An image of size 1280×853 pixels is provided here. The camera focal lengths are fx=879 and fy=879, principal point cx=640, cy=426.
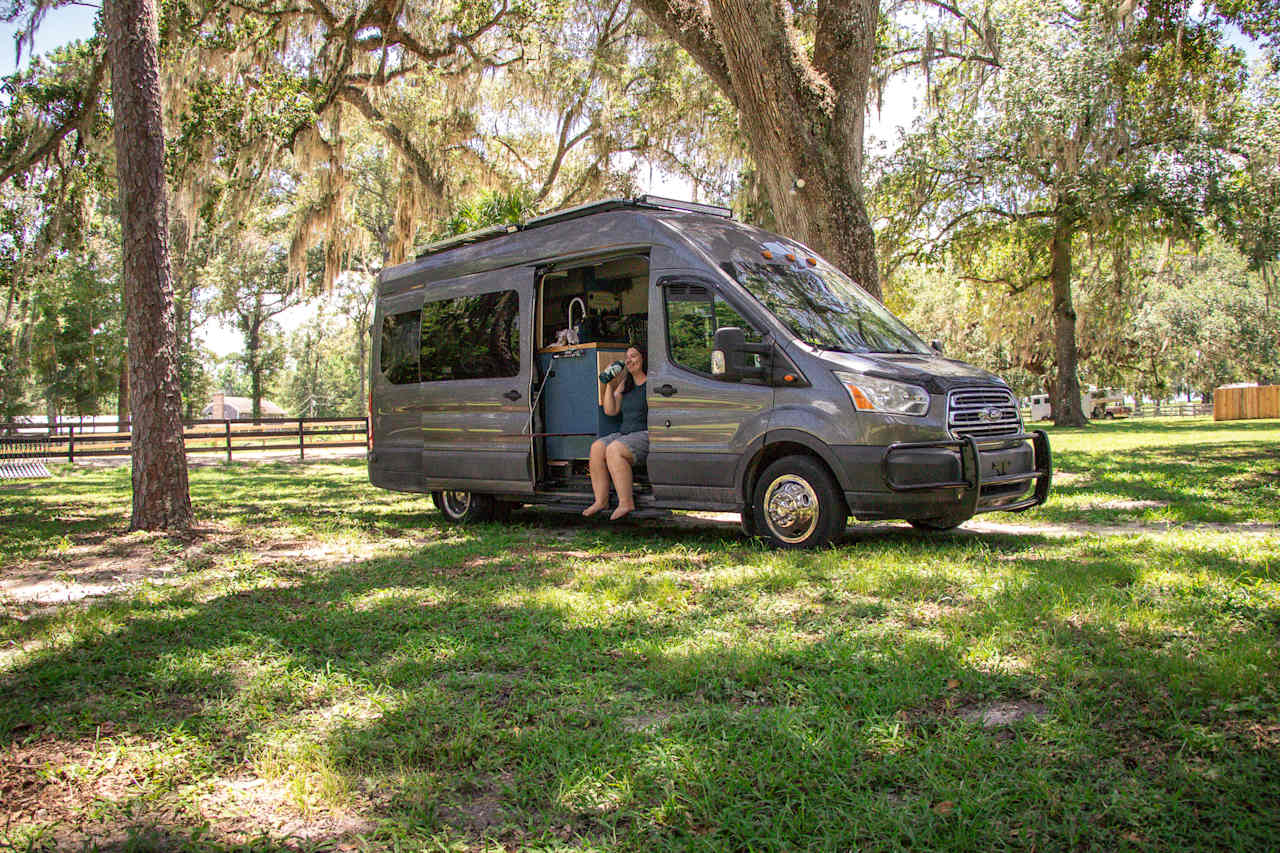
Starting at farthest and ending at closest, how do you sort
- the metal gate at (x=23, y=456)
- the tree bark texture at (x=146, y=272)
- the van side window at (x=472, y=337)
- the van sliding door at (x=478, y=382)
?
the metal gate at (x=23, y=456), the van side window at (x=472, y=337), the van sliding door at (x=478, y=382), the tree bark texture at (x=146, y=272)

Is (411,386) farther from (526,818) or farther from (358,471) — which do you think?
(358,471)

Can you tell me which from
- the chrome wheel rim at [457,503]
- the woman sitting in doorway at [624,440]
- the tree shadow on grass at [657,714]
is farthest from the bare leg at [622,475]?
the chrome wheel rim at [457,503]

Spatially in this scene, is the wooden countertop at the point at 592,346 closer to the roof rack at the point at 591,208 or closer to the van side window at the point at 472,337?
the van side window at the point at 472,337

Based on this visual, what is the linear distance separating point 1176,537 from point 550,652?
194 inches

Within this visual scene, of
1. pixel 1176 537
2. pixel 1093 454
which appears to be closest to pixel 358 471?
pixel 1093 454

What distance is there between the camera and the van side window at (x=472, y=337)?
8.89m

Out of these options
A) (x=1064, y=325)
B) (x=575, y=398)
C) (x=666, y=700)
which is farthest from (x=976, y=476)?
(x=1064, y=325)

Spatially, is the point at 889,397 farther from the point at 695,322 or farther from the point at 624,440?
the point at 624,440

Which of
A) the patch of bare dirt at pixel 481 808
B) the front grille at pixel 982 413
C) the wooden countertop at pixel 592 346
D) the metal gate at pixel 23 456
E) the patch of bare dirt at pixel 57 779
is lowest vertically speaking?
the patch of bare dirt at pixel 57 779

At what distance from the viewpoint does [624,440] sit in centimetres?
790

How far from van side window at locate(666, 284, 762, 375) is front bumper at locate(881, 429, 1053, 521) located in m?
1.72

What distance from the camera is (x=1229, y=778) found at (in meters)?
2.59

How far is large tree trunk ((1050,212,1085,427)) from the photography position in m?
26.8

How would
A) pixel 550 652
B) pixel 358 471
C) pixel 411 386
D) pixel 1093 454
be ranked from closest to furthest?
1. pixel 550 652
2. pixel 411 386
3. pixel 1093 454
4. pixel 358 471
